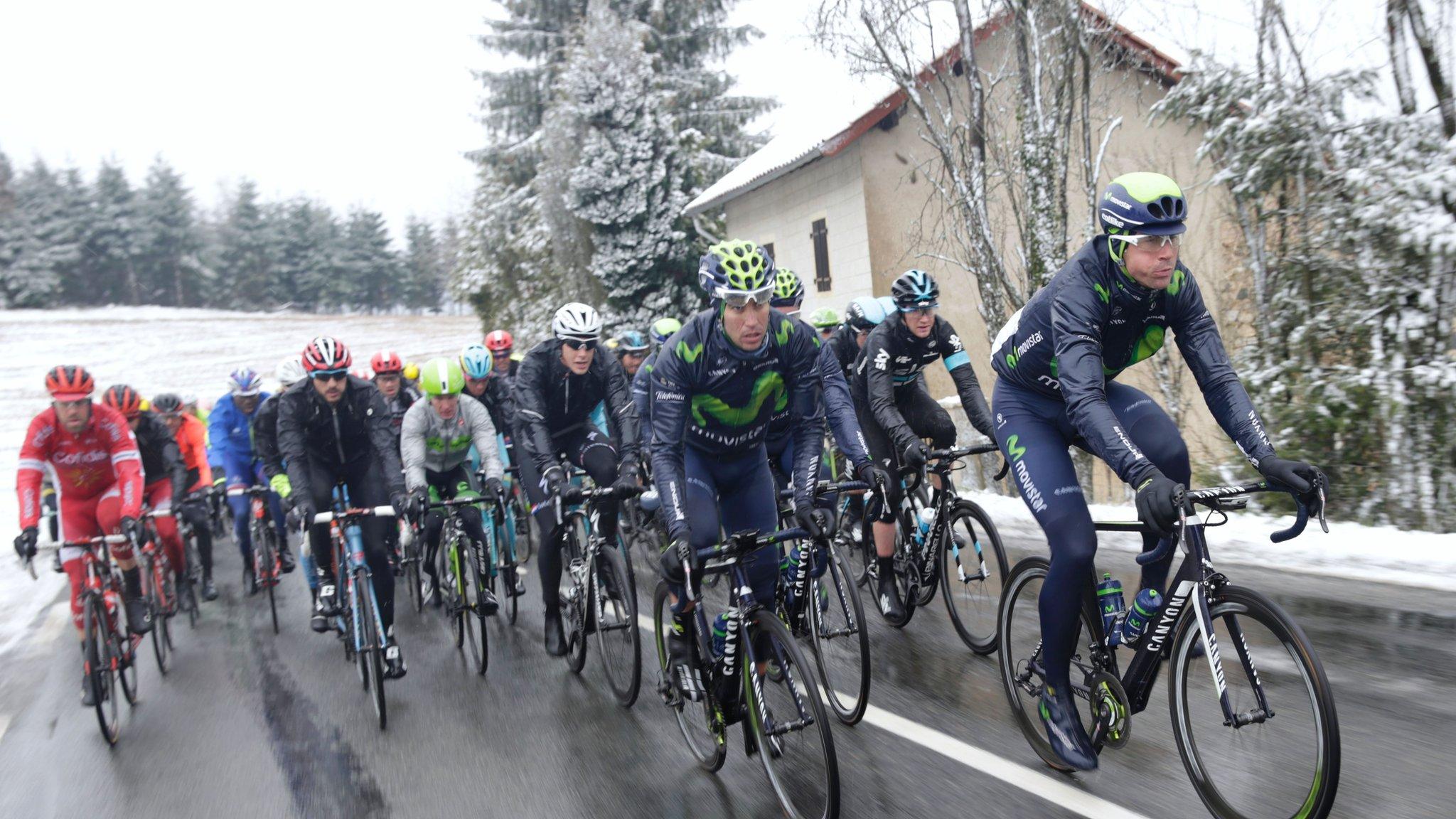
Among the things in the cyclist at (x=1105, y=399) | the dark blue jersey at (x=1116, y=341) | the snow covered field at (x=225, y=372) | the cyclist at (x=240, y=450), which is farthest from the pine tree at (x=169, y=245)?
the dark blue jersey at (x=1116, y=341)

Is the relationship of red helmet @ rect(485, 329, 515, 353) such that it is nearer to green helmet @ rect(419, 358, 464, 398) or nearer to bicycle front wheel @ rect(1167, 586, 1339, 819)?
green helmet @ rect(419, 358, 464, 398)

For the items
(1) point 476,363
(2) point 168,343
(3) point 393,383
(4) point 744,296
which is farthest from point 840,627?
(2) point 168,343

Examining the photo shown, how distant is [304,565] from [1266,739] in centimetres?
742

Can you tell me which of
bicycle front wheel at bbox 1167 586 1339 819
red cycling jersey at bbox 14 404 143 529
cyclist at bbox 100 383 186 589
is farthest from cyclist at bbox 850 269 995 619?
cyclist at bbox 100 383 186 589

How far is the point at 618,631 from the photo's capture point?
18.9 feet

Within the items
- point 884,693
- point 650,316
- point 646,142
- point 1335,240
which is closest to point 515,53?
point 646,142

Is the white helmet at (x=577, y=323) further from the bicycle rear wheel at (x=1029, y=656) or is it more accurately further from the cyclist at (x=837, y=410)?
the bicycle rear wheel at (x=1029, y=656)

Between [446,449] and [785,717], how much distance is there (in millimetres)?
4892

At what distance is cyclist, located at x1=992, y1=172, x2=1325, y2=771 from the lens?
3.40m

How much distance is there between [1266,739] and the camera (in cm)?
323

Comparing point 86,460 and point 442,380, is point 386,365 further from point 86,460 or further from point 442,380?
point 86,460

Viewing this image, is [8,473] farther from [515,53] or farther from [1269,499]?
[1269,499]

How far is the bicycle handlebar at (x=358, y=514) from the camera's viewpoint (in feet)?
20.5

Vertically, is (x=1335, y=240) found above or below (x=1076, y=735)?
above
